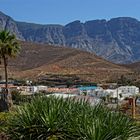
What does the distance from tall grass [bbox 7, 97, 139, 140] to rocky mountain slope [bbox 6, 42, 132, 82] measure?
139m

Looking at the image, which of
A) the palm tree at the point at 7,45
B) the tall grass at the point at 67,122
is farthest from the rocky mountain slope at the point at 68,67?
the tall grass at the point at 67,122

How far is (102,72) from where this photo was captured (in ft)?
534

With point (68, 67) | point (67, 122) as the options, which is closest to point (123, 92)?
point (68, 67)

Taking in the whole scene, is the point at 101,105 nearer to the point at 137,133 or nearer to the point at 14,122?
the point at 137,133

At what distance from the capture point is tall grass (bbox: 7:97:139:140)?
10805 mm

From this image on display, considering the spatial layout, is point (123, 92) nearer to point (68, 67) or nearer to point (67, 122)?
point (68, 67)

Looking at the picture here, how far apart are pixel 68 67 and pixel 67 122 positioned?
15648 cm

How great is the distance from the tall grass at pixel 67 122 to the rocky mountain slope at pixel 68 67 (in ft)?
457

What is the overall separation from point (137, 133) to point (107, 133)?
1.12 metres

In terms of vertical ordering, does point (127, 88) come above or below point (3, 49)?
below

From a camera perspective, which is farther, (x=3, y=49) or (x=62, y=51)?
(x=62, y=51)

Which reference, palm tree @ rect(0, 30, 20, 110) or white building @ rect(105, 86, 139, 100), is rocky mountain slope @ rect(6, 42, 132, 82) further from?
palm tree @ rect(0, 30, 20, 110)

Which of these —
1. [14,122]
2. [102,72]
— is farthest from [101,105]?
[102,72]

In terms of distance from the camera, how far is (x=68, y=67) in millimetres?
168125
